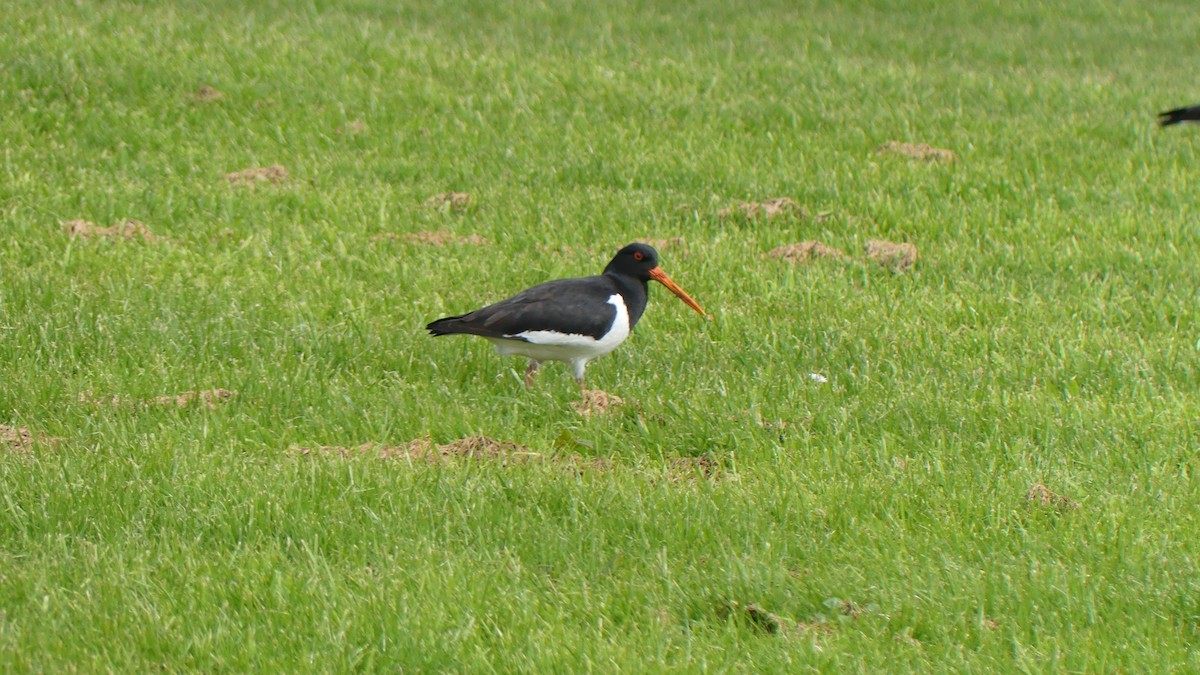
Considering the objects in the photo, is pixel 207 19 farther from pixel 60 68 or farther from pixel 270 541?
pixel 270 541

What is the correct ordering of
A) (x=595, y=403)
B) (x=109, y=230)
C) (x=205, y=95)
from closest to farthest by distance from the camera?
(x=595, y=403)
(x=109, y=230)
(x=205, y=95)

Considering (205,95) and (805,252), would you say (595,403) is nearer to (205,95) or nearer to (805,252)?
(805,252)

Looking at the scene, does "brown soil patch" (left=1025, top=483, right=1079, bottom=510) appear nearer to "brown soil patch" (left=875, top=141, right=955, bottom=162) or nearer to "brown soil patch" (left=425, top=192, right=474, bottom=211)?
"brown soil patch" (left=425, top=192, right=474, bottom=211)

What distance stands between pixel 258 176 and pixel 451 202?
1616 millimetres

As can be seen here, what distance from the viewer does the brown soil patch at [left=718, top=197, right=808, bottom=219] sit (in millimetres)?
10609

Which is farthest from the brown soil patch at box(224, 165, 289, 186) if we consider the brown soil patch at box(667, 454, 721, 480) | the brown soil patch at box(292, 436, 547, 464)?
the brown soil patch at box(667, 454, 721, 480)

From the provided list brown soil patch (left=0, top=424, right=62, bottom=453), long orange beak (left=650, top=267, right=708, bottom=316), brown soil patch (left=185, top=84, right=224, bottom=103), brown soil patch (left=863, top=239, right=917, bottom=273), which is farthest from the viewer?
brown soil patch (left=185, top=84, right=224, bottom=103)

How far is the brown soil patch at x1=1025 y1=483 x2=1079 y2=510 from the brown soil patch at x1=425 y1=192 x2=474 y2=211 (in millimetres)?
5737

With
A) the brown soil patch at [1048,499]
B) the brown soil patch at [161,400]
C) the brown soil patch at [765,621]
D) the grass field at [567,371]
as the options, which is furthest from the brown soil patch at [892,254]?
the brown soil patch at [765,621]

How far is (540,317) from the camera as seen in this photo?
724 centimetres

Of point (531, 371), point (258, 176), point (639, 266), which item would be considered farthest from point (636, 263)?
point (258, 176)

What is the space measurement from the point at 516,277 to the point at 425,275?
604 mm

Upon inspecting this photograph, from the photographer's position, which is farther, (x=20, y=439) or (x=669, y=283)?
(x=669, y=283)

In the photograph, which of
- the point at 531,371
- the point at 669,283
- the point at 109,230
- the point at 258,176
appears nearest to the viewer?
the point at 531,371
